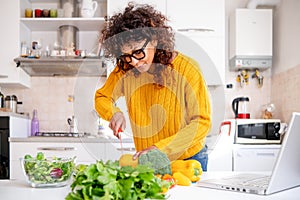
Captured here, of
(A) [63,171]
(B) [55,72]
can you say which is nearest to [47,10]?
(B) [55,72]

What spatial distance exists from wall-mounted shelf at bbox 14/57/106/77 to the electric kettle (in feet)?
3.74

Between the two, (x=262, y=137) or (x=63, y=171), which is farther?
(x=262, y=137)

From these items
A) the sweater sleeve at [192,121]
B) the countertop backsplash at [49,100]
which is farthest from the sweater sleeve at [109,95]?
the countertop backsplash at [49,100]

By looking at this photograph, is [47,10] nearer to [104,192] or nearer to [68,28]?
[68,28]

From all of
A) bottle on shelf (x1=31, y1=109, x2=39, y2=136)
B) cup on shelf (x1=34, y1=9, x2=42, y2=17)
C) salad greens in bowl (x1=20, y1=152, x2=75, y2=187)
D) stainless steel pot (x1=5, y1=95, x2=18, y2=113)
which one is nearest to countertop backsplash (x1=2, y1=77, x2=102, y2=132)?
bottle on shelf (x1=31, y1=109, x2=39, y2=136)

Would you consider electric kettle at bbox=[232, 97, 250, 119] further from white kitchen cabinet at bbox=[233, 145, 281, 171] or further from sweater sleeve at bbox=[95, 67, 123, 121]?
sweater sleeve at bbox=[95, 67, 123, 121]

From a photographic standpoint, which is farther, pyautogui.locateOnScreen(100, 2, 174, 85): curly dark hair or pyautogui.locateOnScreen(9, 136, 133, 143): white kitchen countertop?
pyautogui.locateOnScreen(9, 136, 133, 143): white kitchen countertop

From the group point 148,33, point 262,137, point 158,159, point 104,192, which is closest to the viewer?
point 104,192

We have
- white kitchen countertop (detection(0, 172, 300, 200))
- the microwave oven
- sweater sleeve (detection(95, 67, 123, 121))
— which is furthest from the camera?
the microwave oven

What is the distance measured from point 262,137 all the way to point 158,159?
1952mm

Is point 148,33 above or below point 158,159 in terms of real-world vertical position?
above

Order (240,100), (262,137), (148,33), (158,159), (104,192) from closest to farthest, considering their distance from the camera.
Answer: (104,192), (158,159), (148,33), (262,137), (240,100)

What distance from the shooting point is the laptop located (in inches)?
37.2

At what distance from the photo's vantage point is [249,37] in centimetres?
308
